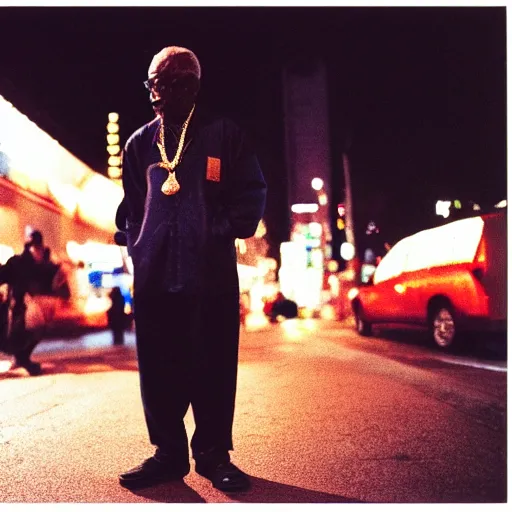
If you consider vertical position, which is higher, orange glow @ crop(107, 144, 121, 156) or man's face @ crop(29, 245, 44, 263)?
orange glow @ crop(107, 144, 121, 156)

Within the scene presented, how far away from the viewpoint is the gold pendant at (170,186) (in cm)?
262

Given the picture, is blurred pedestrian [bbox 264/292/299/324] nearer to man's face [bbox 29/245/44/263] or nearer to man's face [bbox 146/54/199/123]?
man's face [bbox 29/245/44/263]


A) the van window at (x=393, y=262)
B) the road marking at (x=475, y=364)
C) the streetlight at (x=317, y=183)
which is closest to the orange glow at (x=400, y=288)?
the van window at (x=393, y=262)

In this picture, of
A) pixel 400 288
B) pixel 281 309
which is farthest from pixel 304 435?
pixel 281 309

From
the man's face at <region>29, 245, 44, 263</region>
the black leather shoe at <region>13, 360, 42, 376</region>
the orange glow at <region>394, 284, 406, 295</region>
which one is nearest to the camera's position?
the black leather shoe at <region>13, 360, 42, 376</region>

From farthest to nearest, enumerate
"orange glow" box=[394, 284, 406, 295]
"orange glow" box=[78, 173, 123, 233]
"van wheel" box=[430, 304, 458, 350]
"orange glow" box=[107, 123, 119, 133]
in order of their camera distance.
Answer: "orange glow" box=[78, 173, 123, 233] < "orange glow" box=[107, 123, 119, 133] < "orange glow" box=[394, 284, 406, 295] < "van wheel" box=[430, 304, 458, 350]

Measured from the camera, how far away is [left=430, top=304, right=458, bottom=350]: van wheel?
6852 millimetres

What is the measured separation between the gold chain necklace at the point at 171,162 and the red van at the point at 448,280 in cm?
379

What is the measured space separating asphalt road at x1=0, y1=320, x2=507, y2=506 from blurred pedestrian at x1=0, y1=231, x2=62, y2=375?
300 millimetres

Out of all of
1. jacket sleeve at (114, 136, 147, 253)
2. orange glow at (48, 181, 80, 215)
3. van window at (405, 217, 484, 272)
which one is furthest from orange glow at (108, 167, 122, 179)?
jacket sleeve at (114, 136, 147, 253)

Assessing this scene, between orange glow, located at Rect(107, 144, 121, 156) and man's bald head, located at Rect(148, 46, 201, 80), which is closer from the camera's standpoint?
man's bald head, located at Rect(148, 46, 201, 80)

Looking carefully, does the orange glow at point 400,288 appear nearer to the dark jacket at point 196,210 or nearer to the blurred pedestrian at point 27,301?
the blurred pedestrian at point 27,301

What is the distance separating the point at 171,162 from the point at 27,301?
4.30m

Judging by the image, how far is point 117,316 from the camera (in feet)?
32.8
